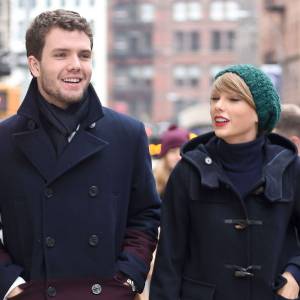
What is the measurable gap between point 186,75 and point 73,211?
12458 cm

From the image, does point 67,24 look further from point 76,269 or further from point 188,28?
point 188,28

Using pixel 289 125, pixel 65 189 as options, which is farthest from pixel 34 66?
pixel 289 125

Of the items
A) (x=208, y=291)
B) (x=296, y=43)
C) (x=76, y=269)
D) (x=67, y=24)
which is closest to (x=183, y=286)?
(x=208, y=291)

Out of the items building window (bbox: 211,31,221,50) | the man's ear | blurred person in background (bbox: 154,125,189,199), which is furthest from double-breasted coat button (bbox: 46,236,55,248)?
building window (bbox: 211,31,221,50)

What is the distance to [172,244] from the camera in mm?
4793

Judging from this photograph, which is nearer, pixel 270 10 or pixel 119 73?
pixel 270 10

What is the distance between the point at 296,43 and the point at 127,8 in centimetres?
6477

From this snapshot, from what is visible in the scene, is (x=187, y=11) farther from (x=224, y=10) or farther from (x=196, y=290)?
(x=196, y=290)

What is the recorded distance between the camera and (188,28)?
425ft

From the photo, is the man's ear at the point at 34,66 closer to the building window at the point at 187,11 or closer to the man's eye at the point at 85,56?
the man's eye at the point at 85,56

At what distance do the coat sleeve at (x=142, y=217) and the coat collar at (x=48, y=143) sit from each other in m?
0.22

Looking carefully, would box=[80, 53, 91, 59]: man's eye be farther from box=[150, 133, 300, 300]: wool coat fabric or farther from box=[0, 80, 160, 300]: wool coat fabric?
box=[150, 133, 300, 300]: wool coat fabric

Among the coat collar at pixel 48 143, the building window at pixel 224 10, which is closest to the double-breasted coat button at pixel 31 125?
the coat collar at pixel 48 143

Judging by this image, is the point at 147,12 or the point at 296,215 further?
the point at 147,12
